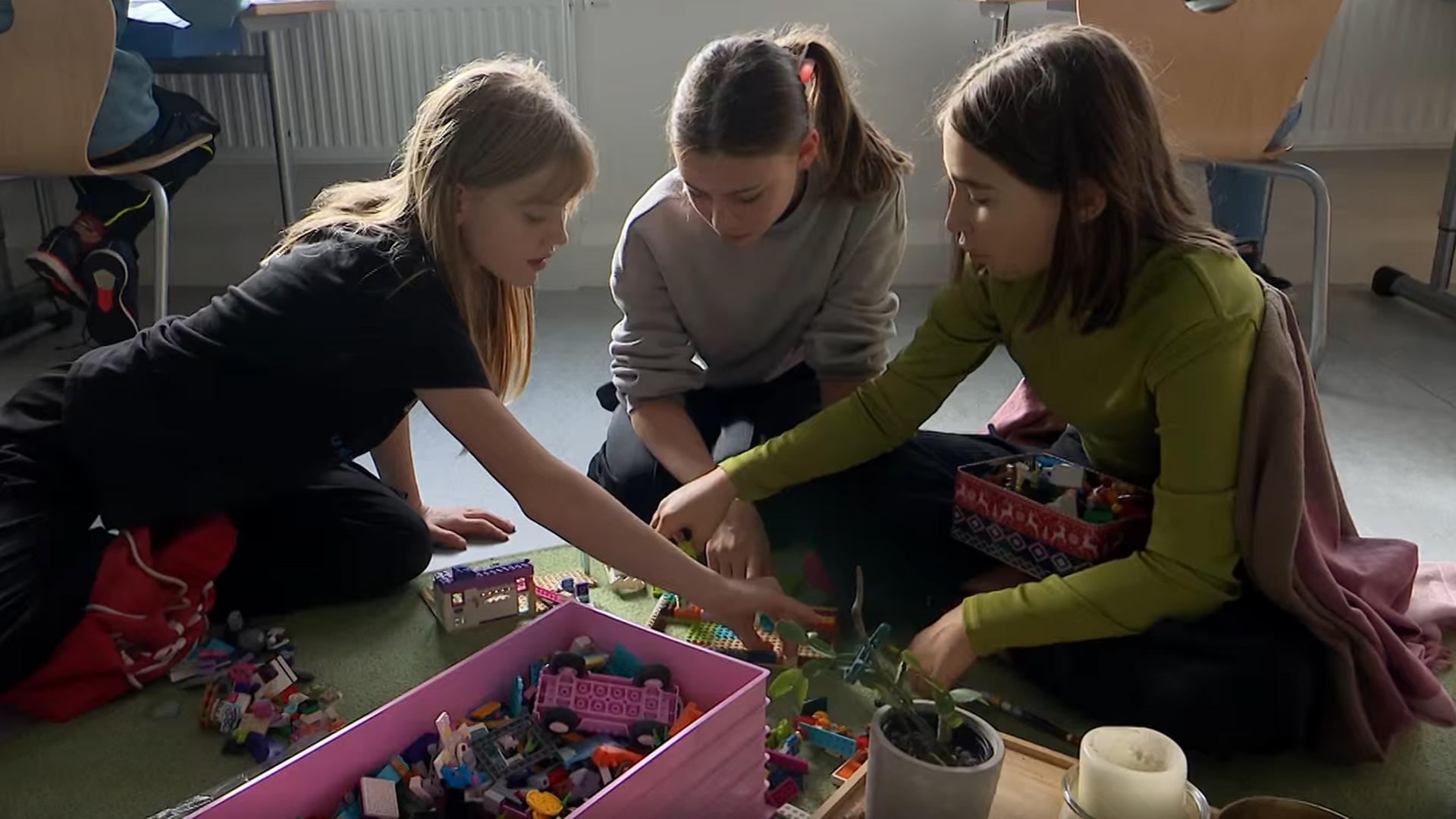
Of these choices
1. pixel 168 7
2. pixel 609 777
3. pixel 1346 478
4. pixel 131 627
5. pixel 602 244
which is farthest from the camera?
pixel 602 244

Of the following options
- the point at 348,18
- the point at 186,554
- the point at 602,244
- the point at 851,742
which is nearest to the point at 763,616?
the point at 851,742

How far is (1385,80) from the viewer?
9.01 ft

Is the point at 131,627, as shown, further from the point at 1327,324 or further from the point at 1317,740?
the point at 1327,324

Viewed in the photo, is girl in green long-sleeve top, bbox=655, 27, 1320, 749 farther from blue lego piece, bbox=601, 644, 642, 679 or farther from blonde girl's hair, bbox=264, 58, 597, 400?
blonde girl's hair, bbox=264, 58, 597, 400

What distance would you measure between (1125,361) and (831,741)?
456 mm

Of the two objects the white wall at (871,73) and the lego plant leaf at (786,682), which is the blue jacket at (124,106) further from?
the lego plant leaf at (786,682)

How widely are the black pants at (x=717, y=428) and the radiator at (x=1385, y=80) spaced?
1.83 m

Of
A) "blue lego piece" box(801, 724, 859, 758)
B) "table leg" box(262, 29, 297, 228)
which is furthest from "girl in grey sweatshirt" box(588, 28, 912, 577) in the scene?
"table leg" box(262, 29, 297, 228)

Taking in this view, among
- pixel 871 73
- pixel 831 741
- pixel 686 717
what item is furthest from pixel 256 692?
pixel 871 73

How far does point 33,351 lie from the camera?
2.44 meters

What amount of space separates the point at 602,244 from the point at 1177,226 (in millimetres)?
1940

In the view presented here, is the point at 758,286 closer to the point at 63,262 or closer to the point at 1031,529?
the point at 1031,529

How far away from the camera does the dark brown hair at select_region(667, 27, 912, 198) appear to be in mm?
1228

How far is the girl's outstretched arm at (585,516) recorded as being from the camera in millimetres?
1140
